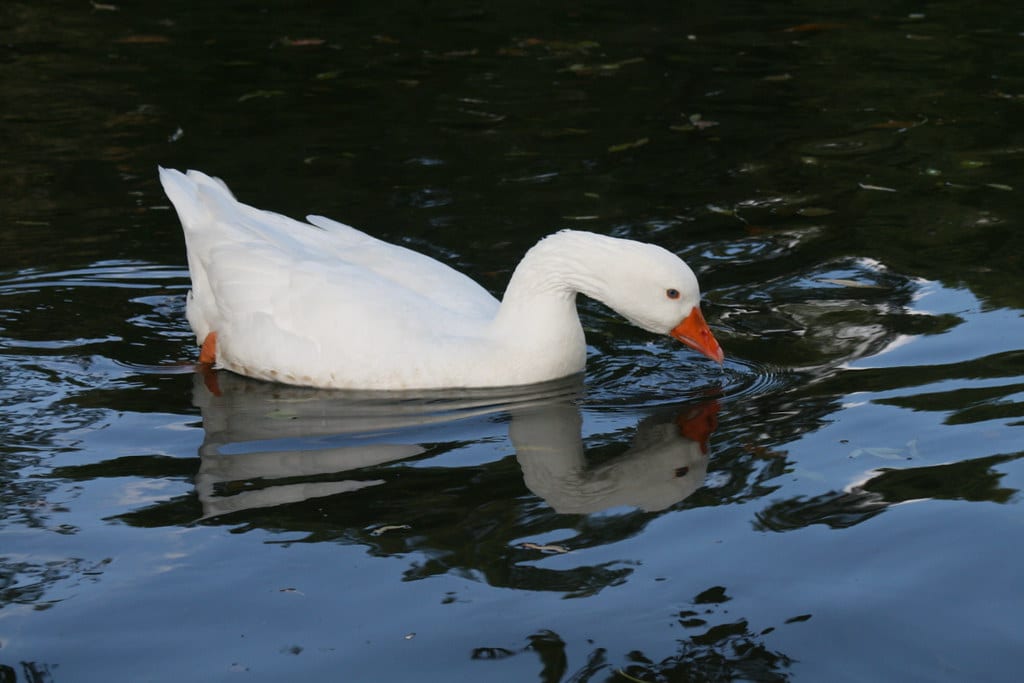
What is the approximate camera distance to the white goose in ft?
21.9

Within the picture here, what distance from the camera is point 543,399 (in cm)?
670

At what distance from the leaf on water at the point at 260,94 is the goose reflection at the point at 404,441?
5316mm

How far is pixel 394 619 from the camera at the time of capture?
15.0 feet

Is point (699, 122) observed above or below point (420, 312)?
above

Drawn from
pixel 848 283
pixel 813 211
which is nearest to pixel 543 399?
pixel 848 283

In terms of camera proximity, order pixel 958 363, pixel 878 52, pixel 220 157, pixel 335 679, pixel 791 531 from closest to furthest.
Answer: pixel 335 679 < pixel 791 531 < pixel 958 363 < pixel 220 157 < pixel 878 52

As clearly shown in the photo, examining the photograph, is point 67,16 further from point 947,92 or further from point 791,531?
point 791,531

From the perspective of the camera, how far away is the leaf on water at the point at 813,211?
9.31 meters

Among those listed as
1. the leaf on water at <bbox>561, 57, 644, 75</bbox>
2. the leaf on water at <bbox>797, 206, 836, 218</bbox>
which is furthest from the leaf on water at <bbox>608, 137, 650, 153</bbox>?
the leaf on water at <bbox>561, 57, 644, 75</bbox>

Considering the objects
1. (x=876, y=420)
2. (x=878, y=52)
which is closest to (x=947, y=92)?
(x=878, y=52)

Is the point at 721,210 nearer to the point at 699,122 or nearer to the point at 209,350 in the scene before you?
the point at 699,122

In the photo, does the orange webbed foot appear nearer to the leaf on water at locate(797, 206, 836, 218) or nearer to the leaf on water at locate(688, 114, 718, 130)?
the leaf on water at locate(797, 206, 836, 218)

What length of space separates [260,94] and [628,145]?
11.3 feet

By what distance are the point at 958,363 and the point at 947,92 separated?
5852 millimetres
